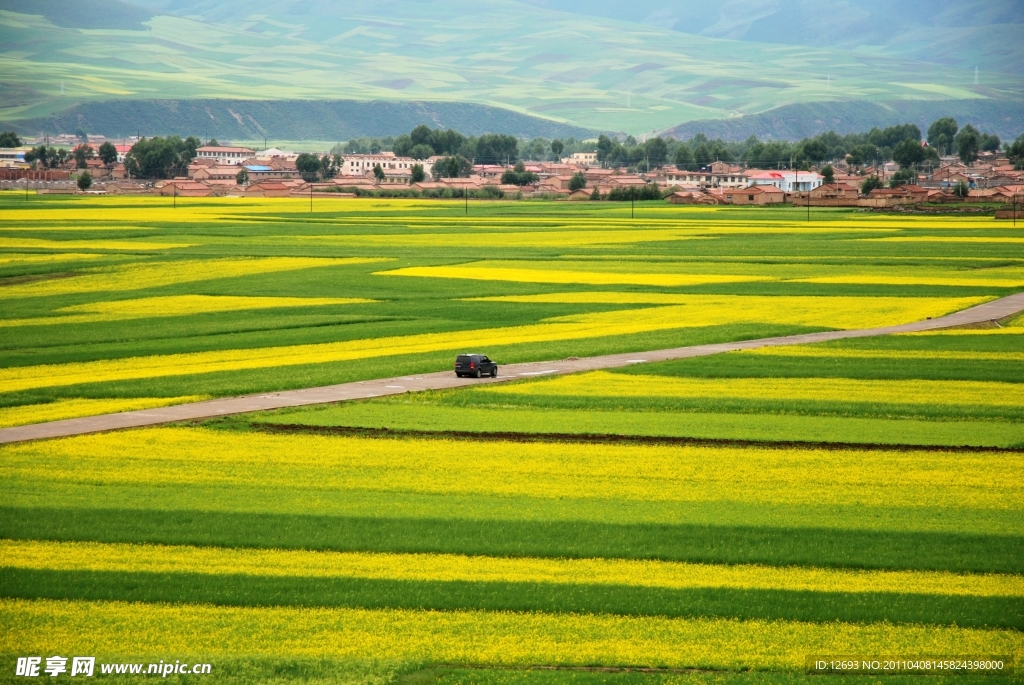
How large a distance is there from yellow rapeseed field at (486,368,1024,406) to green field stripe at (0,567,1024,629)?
58.0ft

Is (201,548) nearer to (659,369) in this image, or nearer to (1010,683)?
(1010,683)

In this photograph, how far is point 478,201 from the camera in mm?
188000

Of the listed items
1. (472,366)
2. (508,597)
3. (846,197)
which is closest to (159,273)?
(472,366)

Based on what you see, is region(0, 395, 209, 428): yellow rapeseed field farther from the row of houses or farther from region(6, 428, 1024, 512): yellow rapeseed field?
the row of houses

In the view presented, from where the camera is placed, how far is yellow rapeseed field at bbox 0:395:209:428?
3500 cm

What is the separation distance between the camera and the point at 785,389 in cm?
3988

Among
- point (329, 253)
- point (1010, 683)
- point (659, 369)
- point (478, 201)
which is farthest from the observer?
point (478, 201)

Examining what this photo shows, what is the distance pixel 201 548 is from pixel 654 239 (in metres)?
85.1

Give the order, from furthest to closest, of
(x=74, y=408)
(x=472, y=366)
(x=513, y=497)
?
1. (x=472, y=366)
2. (x=74, y=408)
3. (x=513, y=497)

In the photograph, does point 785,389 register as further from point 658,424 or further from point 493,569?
point 493,569

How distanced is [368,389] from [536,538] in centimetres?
1633

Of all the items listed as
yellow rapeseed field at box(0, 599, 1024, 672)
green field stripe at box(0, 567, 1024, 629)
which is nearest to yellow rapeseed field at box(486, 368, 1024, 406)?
green field stripe at box(0, 567, 1024, 629)

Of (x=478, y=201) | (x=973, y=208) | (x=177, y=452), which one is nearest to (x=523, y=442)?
(x=177, y=452)

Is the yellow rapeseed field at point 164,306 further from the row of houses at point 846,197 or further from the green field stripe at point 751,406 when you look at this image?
the row of houses at point 846,197
